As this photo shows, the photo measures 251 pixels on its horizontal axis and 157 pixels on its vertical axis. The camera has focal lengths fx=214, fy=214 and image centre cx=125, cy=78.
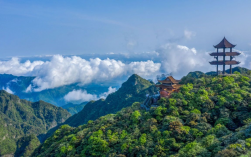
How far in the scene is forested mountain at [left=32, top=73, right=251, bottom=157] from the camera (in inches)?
803

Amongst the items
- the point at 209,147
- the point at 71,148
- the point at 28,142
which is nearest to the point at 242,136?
the point at 209,147

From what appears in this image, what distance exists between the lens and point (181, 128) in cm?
2339

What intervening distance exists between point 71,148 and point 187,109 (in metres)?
16.5

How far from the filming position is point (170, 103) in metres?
30.3

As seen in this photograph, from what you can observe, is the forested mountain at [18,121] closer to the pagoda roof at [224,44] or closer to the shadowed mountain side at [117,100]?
the shadowed mountain side at [117,100]

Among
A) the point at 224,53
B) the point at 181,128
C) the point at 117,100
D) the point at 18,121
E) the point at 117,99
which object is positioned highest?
the point at 224,53

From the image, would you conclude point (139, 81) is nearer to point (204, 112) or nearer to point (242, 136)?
point (204, 112)

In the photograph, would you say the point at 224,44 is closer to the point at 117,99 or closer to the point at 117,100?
the point at 117,100

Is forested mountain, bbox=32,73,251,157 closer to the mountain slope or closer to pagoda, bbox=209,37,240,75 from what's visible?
pagoda, bbox=209,37,240,75

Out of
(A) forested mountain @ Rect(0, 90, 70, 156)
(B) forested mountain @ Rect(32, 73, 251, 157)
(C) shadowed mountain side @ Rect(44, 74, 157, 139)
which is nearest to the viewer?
(B) forested mountain @ Rect(32, 73, 251, 157)

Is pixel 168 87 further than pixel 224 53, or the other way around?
pixel 224 53

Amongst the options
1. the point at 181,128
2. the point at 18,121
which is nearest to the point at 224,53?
the point at 181,128

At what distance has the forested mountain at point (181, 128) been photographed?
66.9 ft

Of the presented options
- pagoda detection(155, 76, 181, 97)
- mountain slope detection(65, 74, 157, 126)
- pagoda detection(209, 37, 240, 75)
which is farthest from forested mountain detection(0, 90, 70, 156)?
pagoda detection(209, 37, 240, 75)
